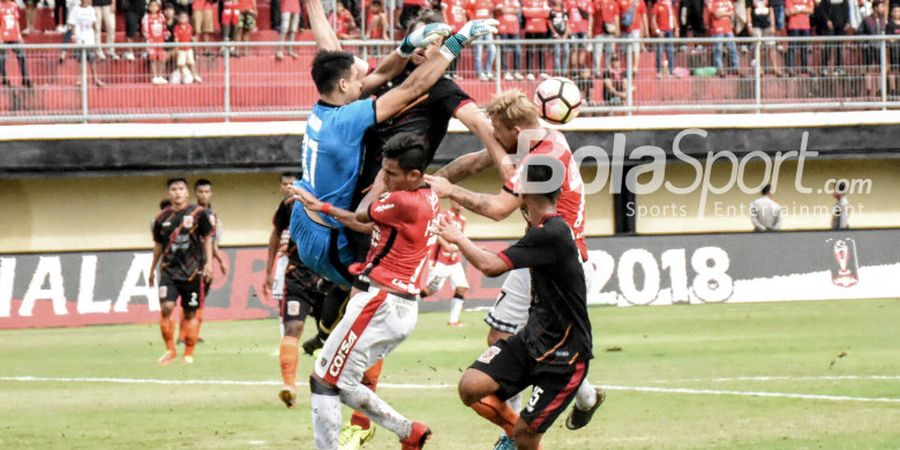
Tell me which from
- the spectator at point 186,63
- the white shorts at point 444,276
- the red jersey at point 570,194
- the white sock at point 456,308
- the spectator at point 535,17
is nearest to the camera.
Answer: the red jersey at point 570,194

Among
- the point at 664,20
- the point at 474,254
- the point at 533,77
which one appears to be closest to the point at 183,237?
the point at 533,77

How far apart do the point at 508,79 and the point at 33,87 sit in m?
8.63

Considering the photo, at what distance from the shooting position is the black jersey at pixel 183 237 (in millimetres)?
19000

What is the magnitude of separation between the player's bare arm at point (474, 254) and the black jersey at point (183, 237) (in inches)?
435

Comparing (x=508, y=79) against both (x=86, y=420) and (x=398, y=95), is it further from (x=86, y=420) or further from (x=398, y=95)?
(x=398, y=95)

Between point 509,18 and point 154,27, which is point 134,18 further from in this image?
point 509,18

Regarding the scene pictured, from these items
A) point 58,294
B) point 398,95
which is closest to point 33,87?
point 58,294

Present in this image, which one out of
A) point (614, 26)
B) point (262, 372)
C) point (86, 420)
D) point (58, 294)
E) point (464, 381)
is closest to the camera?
point (464, 381)

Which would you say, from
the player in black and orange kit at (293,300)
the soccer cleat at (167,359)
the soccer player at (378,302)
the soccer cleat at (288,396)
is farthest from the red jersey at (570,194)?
the soccer cleat at (167,359)

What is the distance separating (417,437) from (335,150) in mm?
1938

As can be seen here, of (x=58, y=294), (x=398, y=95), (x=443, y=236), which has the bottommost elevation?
(x=58, y=294)

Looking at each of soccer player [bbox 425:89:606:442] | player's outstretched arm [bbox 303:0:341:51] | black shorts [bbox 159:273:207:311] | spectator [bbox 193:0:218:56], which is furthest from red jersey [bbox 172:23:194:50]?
soccer player [bbox 425:89:606:442]

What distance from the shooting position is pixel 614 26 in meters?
28.9

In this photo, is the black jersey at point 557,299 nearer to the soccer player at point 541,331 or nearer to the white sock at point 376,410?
the soccer player at point 541,331
